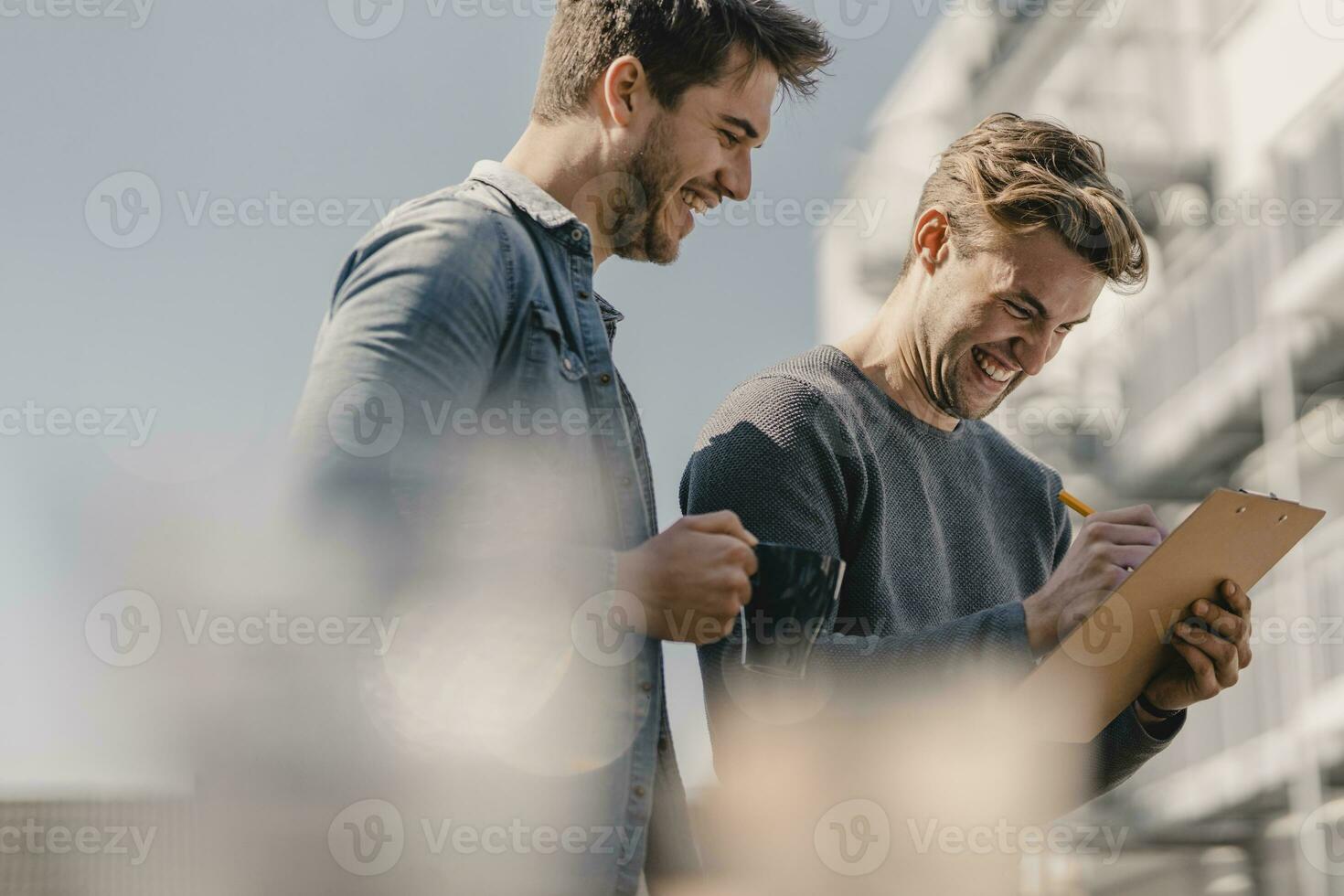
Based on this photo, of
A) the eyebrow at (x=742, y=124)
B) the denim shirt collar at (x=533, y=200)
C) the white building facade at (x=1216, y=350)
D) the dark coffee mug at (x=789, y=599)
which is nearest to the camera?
the dark coffee mug at (x=789, y=599)

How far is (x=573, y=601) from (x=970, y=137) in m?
1.05

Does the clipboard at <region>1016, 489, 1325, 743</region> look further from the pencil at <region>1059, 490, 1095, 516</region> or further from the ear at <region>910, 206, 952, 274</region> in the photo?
the ear at <region>910, 206, 952, 274</region>

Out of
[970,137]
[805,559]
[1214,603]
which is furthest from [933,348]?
[805,559]

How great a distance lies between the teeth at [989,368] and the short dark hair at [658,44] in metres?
0.51

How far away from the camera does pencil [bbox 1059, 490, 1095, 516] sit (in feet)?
5.61

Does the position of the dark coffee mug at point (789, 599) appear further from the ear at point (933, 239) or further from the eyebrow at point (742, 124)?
the ear at point (933, 239)

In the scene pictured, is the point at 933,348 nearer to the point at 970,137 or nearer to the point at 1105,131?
the point at 970,137

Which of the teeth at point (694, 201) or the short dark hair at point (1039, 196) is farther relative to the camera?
the short dark hair at point (1039, 196)

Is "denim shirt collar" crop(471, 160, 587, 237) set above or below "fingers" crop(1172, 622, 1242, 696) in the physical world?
above

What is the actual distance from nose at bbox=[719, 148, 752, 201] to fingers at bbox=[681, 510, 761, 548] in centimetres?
43

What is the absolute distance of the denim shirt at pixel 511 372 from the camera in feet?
3.78

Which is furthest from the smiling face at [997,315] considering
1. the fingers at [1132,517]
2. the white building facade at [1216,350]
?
the white building facade at [1216,350]

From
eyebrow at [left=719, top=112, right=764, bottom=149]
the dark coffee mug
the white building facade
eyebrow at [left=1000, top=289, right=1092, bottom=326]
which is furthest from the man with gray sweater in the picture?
the white building facade

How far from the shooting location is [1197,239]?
796cm
